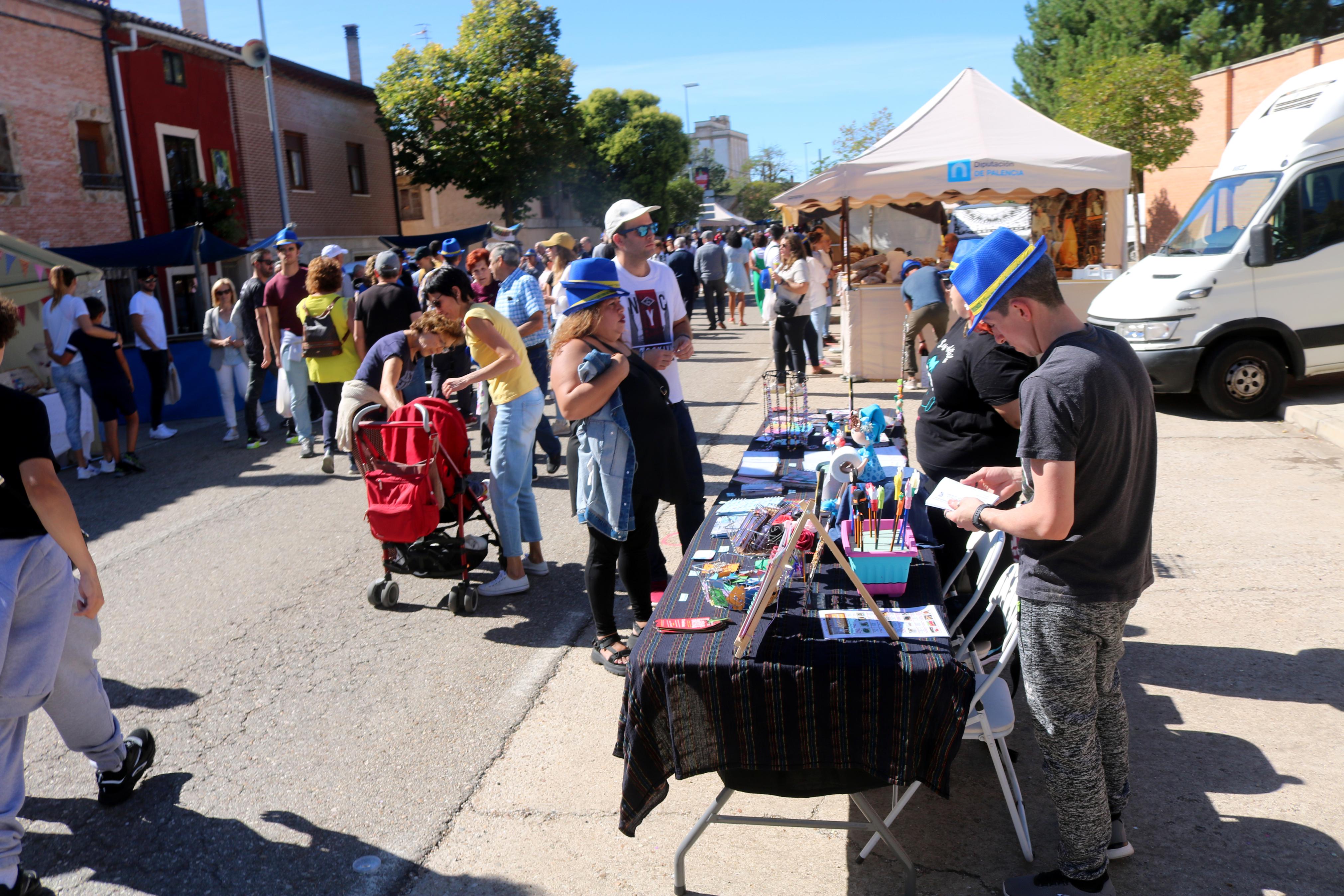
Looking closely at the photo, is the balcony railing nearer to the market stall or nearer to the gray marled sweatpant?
the market stall

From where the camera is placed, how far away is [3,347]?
10.5 feet

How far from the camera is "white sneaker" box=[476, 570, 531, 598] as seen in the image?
5715 mm

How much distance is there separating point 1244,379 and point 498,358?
751cm

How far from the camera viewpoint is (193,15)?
25.2 m

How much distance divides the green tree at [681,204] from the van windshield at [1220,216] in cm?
3380

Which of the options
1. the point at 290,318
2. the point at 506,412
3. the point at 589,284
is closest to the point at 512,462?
the point at 506,412

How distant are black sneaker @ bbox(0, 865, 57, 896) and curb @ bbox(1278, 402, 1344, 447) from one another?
9.22 m

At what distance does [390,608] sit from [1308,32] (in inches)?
1392

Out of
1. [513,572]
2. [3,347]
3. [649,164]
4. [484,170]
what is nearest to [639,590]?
[513,572]

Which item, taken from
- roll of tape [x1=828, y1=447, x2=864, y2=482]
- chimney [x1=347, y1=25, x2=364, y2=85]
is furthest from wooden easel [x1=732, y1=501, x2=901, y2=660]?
chimney [x1=347, y1=25, x2=364, y2=85]

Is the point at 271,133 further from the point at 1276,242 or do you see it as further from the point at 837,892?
the point at 837,892

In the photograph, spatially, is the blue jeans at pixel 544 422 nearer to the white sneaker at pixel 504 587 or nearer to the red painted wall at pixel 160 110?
the white sneaker at pixel 504 587

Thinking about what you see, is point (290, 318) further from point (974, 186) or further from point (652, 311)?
point (974, 186)

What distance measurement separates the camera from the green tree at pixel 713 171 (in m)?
64.8
